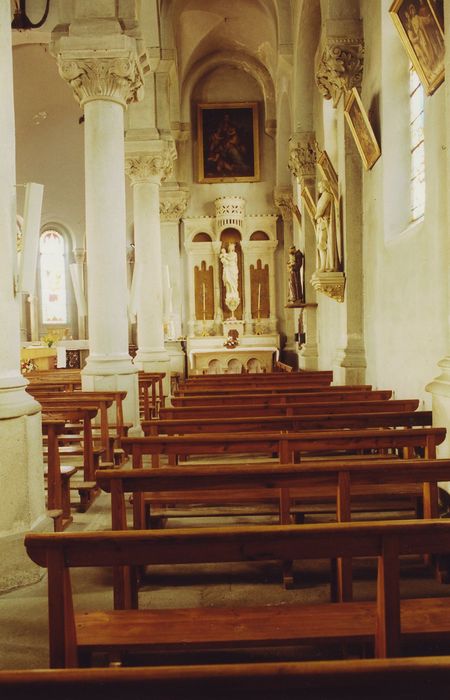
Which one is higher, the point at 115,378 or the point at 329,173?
the point at 329,173

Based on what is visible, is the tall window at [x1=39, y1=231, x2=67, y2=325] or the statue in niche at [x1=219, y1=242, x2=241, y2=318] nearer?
the statue in niche at [x1=219, y1=242, x2=241, y2=318]

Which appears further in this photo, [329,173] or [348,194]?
[329,173]

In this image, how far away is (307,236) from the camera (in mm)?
14164

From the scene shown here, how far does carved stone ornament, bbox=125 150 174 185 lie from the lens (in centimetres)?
1286

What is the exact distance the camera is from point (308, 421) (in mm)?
4793

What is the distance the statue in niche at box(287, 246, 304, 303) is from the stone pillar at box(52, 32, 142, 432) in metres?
6.64

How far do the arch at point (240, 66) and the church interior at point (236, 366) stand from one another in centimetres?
7

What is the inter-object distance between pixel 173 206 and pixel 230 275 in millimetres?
2727

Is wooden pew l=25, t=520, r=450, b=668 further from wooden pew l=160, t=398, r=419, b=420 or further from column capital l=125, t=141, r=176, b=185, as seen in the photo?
column capital l=125, t=141, r=176, b=185

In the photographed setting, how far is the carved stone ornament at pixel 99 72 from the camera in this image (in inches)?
320

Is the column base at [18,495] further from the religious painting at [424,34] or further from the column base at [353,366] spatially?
the column base at [353,366]

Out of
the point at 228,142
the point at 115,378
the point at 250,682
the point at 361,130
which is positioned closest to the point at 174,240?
the point at 228,142

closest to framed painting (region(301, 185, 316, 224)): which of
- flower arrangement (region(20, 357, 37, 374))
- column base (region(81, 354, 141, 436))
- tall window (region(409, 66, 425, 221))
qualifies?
tall window (region(409, 66, 425, 221))

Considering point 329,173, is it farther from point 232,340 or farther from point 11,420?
point 232,340
